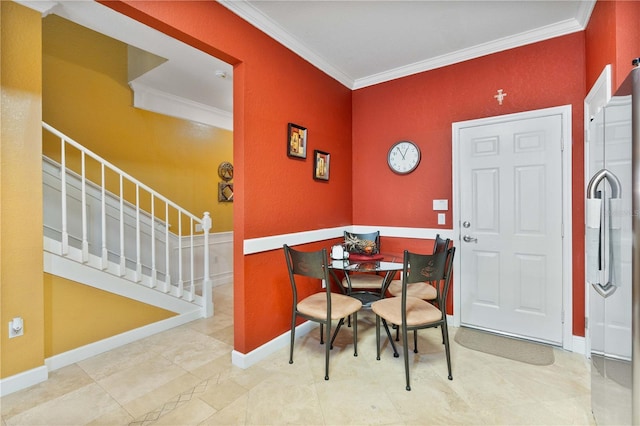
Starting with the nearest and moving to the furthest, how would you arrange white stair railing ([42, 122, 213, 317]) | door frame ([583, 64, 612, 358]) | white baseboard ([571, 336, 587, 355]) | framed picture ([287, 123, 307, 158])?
door frame ([583, 64, 612, 358]), white baseboard ([571, 336, 587, 355]), framed picture ([287, 123, 307, 158]), white stair railing ([42, 122, 213, 317])

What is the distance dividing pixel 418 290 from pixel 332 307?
913 millimetres

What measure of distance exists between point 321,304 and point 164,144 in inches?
132

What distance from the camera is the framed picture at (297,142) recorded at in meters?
2.77

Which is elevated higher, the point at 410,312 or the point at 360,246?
the point at 360,246

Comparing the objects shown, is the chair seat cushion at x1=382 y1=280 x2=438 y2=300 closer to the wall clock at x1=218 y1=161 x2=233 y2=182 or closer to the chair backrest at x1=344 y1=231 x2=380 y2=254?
the chair backrest at x1=344 y1=231 x2=380 y2=254

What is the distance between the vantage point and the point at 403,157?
338 cm

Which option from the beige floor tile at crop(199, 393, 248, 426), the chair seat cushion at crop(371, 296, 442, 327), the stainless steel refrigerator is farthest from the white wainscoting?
the stainless steel refrigerator

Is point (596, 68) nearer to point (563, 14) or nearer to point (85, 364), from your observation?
point (563, 14)

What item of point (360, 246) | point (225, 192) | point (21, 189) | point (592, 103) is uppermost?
point (592, 103)

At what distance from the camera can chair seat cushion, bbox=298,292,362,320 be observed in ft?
7.28

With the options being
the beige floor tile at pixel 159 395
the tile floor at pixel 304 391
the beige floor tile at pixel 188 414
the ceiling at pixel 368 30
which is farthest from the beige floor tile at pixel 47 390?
the ceiling at pixel 368 30

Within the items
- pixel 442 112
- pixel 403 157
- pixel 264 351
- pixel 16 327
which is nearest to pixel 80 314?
pixel 16 327

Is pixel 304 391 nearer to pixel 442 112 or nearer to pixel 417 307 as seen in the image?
pixel 417 307

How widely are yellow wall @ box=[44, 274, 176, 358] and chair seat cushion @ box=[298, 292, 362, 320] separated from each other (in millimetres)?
1725
